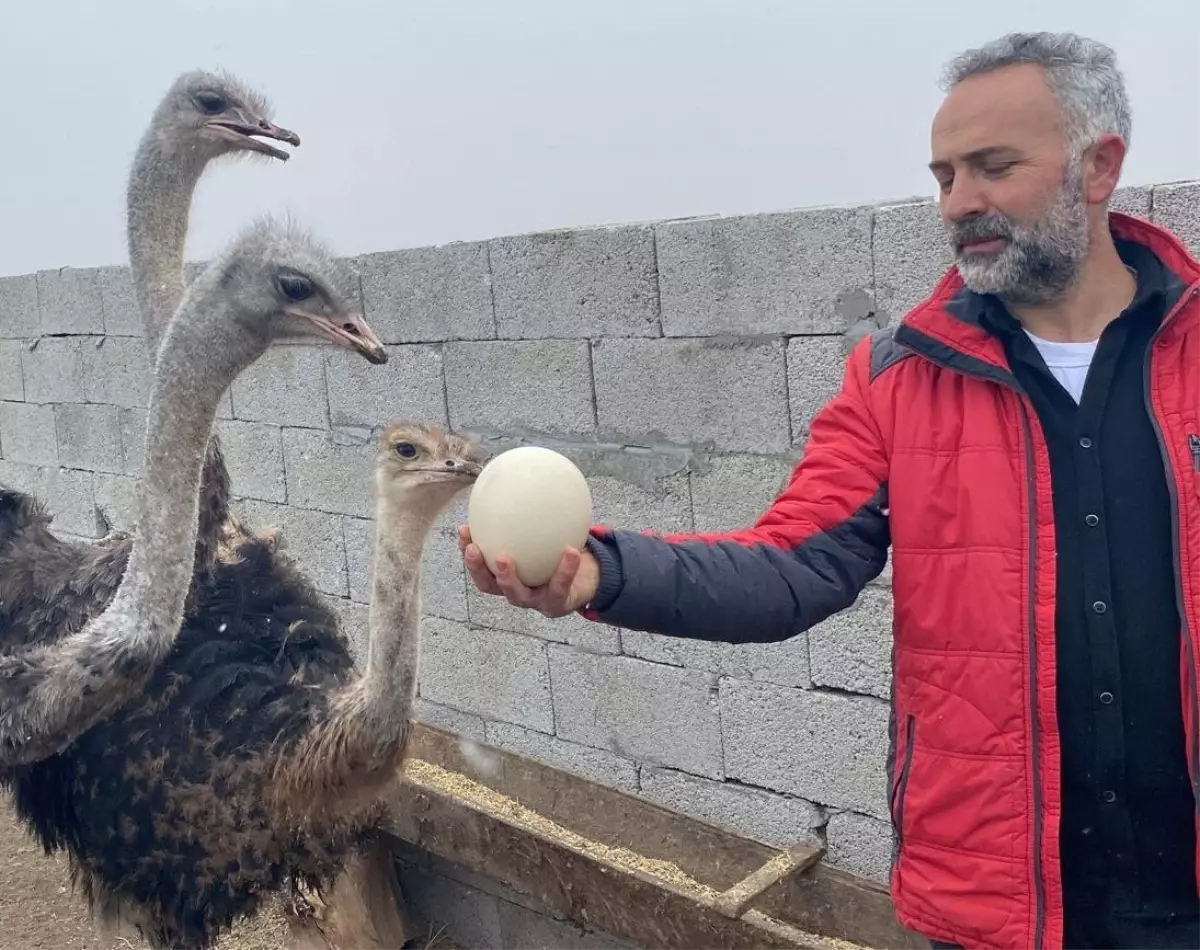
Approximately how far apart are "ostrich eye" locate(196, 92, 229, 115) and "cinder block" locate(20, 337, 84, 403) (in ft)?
7.54

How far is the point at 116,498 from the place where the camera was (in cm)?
573

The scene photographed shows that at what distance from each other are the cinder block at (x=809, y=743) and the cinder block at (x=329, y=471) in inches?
61.0

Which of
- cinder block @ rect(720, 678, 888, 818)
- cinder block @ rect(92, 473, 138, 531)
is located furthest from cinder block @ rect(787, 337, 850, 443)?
cinder block @ rect(92, 473, 138, 531)

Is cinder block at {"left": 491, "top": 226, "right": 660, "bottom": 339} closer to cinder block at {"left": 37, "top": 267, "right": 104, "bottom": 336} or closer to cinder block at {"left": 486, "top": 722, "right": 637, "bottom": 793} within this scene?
cinder block at {"left": 486, "top": 722, "right": 637, "bottom": 793}

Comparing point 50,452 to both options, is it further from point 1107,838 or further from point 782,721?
point 1107,838

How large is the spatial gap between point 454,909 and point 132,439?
2.84 metres

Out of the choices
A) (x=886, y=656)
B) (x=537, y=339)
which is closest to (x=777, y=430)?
(x=886, y=656)

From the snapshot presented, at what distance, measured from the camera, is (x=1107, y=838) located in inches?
60.1

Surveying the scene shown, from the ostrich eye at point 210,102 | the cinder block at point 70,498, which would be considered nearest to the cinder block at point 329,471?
the ostrich eye at point 210,102

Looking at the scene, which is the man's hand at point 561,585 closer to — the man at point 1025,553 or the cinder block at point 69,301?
the man at point 1025,553

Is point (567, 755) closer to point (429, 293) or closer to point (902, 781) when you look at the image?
point (429, 293)

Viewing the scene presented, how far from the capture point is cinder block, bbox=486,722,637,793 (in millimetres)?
3617

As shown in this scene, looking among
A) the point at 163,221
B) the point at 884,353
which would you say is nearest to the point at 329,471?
the point at 163,221

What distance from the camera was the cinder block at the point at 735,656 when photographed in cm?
307
